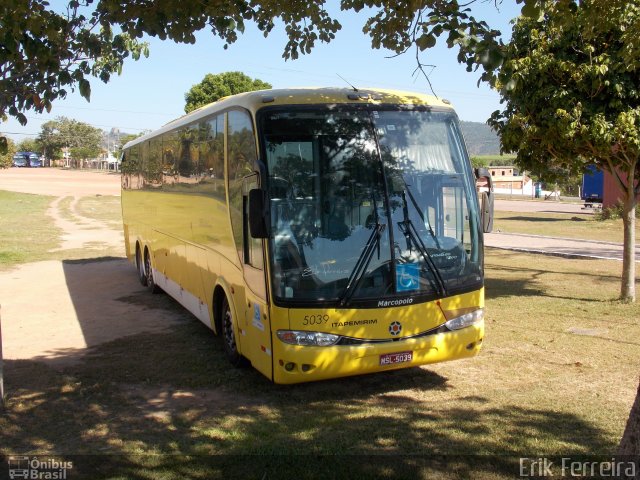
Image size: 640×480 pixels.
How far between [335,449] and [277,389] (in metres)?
1.94

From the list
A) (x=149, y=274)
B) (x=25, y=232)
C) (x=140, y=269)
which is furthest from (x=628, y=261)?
(x=25, y=232)

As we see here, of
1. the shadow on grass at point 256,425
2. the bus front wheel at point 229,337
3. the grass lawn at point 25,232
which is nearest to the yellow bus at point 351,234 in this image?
the bus front wheel at point 229,337

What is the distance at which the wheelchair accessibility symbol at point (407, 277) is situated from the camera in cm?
607

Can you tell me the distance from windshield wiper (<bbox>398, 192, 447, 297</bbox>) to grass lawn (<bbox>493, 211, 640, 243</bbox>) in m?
17.1

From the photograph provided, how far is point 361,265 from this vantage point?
5980mm

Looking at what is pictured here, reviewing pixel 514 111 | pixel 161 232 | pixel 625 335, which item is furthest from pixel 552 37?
pixel 161 232

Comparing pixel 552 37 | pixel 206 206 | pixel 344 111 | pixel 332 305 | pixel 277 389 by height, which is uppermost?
pixel 552 37

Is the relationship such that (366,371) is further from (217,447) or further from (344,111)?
(344,111)

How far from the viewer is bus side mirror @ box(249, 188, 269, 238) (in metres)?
5.73

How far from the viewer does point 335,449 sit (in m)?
4.91

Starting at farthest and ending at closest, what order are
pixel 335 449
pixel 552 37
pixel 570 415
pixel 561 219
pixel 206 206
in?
pixel 561 219 → pixel 552 37 → pixel 206 206 → pixel 570 415 → pixel 335 449

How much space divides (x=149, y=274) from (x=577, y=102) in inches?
340

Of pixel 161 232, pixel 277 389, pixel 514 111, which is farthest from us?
pixel 161 232

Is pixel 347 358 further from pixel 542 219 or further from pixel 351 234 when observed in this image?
pixel 542 219
